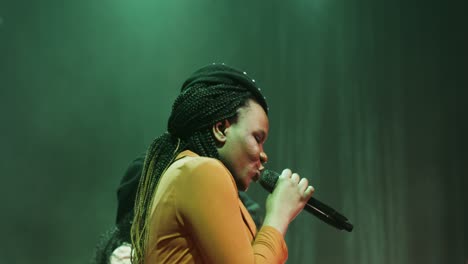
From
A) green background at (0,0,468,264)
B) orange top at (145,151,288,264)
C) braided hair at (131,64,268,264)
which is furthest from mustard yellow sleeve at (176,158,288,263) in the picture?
green background at (0,0,468,264)

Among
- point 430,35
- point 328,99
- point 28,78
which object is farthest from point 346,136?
point 28,78

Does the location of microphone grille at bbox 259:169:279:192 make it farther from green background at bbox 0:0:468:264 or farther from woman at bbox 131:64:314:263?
green background at bbox 0:0:468:264

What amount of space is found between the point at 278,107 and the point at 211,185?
229 cm

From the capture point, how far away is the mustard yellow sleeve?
0.86 meters

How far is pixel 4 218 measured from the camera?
115 inches

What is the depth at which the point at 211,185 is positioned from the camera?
88 cm

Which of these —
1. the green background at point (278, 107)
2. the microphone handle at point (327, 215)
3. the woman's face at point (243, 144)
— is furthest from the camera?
the green background at point (278, 107)

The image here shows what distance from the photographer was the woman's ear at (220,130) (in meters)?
1.00

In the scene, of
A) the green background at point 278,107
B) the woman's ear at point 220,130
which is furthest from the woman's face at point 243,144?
the green background at point 278,107

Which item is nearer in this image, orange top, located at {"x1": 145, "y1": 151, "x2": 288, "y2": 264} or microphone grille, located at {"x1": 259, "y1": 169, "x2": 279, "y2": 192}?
orange top, located at {"x1": 145, "y1": 151, "x2": 288, "y2": 264}

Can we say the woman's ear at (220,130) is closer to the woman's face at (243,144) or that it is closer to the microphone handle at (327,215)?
the woman's face at (243,144)

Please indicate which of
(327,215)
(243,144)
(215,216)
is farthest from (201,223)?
(327,215)

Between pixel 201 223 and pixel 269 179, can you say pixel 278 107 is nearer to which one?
pixel 269 179

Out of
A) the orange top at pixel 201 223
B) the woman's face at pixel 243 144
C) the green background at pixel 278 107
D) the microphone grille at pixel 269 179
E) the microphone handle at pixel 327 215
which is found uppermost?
the green background at pixel 278 107
